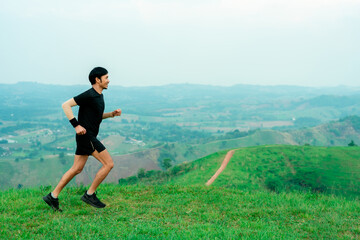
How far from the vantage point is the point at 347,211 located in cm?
676

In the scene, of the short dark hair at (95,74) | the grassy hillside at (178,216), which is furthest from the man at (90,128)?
the grassy hillside at (178,216)

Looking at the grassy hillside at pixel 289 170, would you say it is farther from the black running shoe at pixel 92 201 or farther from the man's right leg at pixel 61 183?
the man's right leg at pixel 61 183

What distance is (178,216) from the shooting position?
6285mm

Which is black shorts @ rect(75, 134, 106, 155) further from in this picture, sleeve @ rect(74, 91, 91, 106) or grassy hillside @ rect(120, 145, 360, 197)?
grassy hillside @ rect(120, 145, 360, 197)

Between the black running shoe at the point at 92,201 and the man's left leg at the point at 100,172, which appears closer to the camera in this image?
the man's left leg at the point at 100,172

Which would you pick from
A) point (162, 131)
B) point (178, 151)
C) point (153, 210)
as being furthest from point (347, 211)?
point (162, 131)

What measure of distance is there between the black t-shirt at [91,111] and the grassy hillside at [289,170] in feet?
50.5

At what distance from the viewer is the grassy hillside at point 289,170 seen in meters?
23.5

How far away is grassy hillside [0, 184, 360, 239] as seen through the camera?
5.14 m

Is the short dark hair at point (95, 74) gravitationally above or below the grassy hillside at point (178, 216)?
above

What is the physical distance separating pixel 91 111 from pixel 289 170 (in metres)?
22.7

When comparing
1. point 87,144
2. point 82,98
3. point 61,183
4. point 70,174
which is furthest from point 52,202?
point 82,98

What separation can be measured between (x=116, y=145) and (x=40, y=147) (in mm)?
32903

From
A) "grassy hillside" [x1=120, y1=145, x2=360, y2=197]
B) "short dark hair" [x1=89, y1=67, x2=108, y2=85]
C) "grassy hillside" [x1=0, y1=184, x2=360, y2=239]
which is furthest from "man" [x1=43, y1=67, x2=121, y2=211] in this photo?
"grassy hillside" [x1=120, y1=145, x2=360, y2=197]
